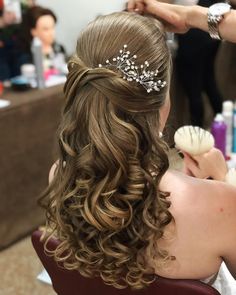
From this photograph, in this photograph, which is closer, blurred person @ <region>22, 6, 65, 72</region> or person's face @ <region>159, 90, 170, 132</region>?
person's face @ <region>159, 90, 170, 132</region>

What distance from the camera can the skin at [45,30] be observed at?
2.24 m

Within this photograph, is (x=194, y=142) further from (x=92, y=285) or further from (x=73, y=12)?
(x=73, y=12)

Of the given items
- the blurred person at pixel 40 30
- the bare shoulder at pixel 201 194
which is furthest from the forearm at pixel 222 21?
the blurred person at pixel 40 30

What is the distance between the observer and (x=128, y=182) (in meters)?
0.81

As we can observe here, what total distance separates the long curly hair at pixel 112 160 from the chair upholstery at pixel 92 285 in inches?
0.7

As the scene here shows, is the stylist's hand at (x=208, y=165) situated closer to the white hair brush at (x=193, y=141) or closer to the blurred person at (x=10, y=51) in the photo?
the white hair brush at (x=193, y=141)

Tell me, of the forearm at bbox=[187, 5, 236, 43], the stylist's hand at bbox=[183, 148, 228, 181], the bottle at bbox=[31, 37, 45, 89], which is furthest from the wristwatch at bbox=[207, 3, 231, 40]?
the bottle at bbox=[31, 37, 45, 89]

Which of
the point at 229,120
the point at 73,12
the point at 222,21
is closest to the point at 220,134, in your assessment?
the point at 229,120

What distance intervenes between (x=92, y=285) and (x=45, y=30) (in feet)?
5.27

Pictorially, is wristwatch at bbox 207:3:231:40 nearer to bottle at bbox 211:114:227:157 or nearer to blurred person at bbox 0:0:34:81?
bottle at bbox 211:114:227:157

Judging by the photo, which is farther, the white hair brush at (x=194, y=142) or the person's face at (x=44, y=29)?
the person's face at (x=44, y=29)

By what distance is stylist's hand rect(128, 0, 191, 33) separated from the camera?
40.7 inches

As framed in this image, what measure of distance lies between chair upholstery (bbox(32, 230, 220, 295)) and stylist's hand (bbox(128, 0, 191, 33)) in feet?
1.65

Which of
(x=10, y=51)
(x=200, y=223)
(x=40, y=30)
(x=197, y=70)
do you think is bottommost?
(x=197, y=70)
